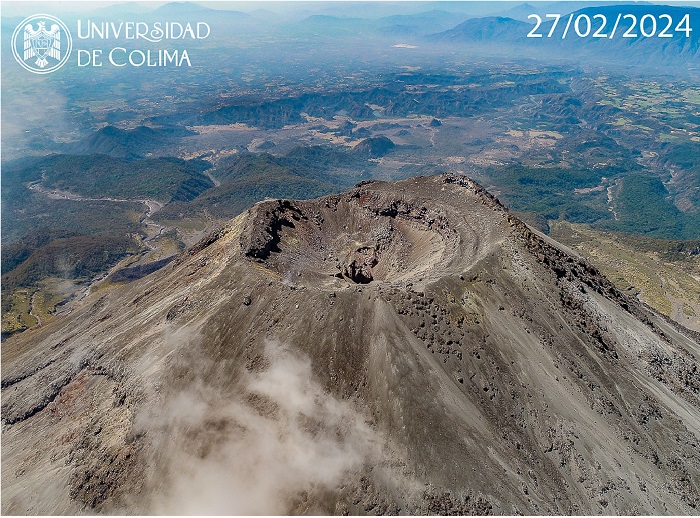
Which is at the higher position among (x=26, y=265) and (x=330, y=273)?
(x=330, y=273)

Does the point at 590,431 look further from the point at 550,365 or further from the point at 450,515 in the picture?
the point at 450,515

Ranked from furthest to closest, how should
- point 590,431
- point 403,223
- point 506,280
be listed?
point 403,223
point 506,280
point 590,431

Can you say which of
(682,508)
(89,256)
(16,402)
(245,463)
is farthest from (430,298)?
(89,256)

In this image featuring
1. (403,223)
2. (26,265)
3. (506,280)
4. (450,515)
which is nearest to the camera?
(450,515)

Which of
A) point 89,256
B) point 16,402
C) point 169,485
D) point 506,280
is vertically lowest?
point 89,256

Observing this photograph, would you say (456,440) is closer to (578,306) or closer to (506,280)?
(506,280)

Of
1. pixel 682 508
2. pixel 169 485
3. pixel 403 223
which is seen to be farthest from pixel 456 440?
pixel 403 223

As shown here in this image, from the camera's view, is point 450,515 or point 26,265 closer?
point 450,515
